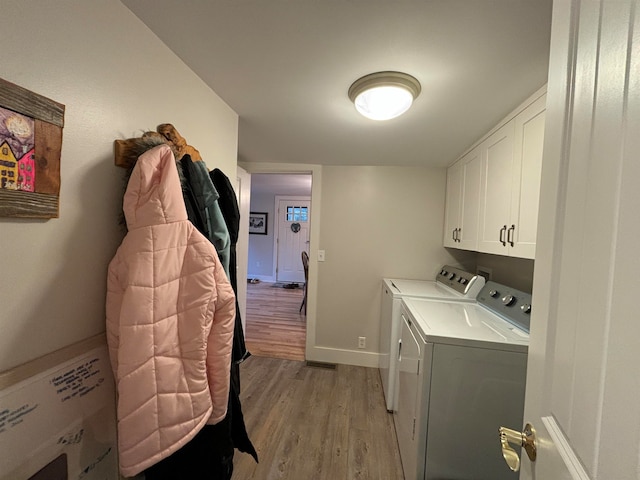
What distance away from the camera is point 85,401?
0.79m

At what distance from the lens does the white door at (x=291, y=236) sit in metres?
6.57

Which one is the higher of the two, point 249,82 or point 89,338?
point 249,82

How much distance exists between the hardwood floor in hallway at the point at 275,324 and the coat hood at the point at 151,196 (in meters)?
2.56

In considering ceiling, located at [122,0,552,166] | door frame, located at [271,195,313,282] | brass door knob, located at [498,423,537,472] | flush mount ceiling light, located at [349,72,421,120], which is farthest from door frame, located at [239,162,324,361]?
door frame, located at [271,195,313,282]

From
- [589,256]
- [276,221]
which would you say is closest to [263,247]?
[276,221]

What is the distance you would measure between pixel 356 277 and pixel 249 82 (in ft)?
6.83

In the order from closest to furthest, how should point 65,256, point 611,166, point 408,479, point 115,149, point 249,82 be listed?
point 611,166 < point 65,256 < point 115,149 < point 249,82 < point 408,479

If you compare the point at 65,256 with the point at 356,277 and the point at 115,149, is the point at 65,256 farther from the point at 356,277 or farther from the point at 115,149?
the point at 356,277

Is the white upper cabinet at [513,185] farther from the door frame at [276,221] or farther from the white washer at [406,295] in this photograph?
the door frame at [276,221]

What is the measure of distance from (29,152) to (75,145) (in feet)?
0.42

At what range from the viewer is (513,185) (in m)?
1.46

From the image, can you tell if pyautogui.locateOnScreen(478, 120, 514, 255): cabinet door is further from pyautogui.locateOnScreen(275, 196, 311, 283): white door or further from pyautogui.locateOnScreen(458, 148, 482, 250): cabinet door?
pyautogui.locateOnScreen(275, 196, 311, 283): white door

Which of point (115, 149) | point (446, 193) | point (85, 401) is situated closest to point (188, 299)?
point (85, 401)

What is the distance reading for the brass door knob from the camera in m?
0.57
